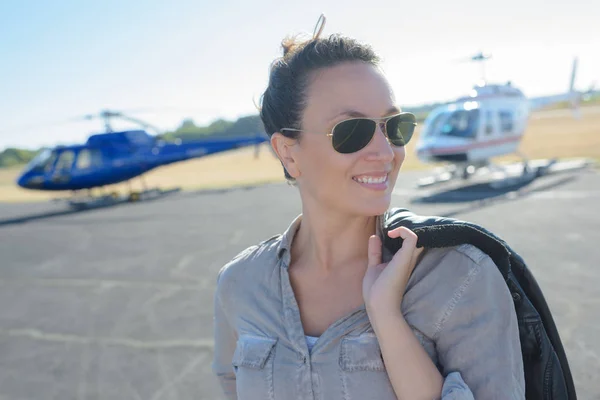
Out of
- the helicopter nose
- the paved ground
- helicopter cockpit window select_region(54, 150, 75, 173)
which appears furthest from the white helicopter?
the helicopter nose

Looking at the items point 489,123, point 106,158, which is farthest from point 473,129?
point 106,158

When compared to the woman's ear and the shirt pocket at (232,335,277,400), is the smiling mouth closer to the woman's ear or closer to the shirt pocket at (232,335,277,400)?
the woman's ear

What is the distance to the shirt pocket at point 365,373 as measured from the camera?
126 centimetres

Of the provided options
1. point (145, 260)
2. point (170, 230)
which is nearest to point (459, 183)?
point (170, 230)

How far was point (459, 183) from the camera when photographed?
14.7m

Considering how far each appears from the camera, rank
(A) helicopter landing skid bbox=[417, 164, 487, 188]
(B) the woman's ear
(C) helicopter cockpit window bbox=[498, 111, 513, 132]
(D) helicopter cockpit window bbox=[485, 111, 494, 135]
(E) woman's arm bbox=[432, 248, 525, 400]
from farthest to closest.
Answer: (C) helicopter cockpit window bbox=[498, 111, 513, 132] < (A) helicopter landing skid bbox=[417, 164, 487, 188] < (D) helicopter cockpit window bbox=[485, 111, 494, 135] < (B) the woman's ear < (E) woman's arm bbox=[432, 248, 525, 400]

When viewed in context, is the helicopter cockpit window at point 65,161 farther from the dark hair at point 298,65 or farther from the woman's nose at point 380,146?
the woman's nose at point 380,146

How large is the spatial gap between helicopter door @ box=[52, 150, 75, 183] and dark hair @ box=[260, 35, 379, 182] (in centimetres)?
1651

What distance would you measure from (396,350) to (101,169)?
1704 cm

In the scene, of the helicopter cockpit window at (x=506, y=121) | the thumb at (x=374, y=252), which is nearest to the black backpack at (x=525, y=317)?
the thumb at (x=374, y=252)

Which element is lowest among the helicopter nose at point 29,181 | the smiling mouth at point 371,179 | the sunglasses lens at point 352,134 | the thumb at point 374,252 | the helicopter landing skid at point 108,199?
the helicopter landing skid at point 108,199

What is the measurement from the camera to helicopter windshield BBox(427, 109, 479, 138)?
12.9 metres

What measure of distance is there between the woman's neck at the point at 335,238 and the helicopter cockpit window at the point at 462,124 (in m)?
12.1

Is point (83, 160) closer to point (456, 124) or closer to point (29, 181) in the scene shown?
point (29, 181)
